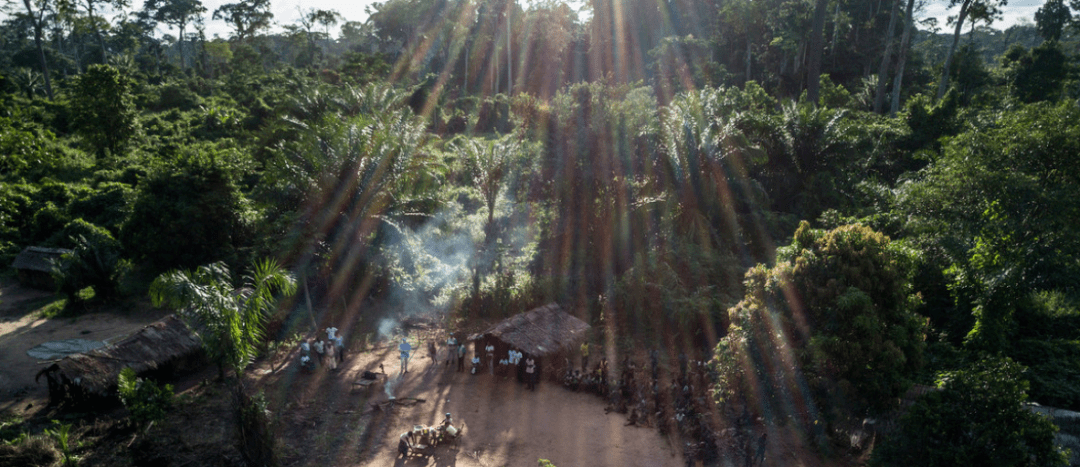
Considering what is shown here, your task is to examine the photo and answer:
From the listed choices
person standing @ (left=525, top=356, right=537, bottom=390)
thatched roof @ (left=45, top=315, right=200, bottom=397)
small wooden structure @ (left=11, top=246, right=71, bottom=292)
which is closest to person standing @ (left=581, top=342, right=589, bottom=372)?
person standing @ (left=525, top=356, right=537, bottom=390)

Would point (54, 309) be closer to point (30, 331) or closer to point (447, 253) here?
point (30, 331)

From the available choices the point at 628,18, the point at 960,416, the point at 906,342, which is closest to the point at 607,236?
the point at 906,342

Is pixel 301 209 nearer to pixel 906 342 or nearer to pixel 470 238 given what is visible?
pixel 470 238

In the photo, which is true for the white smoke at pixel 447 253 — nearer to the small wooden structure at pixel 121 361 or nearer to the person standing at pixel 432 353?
the person standing at pixel 432 353

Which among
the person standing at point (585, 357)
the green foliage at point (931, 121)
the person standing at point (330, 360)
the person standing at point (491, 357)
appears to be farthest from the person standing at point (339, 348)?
the green foliage at point (931, 121)

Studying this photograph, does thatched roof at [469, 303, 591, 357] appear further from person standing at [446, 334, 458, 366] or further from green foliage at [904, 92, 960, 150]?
green foliage at [904, 92, 960, 150]

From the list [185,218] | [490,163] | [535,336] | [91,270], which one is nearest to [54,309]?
[91,270]
